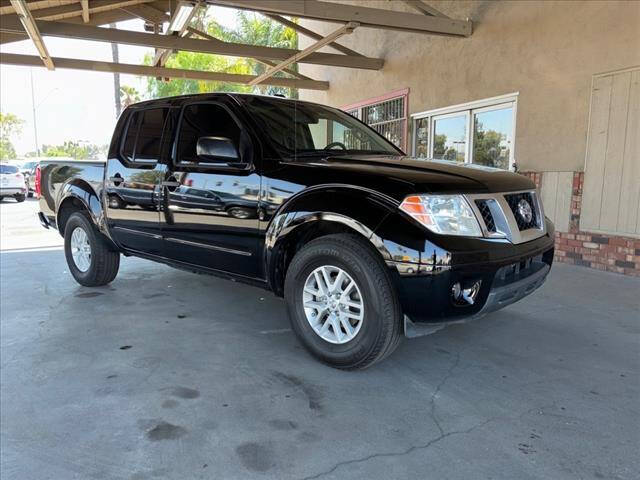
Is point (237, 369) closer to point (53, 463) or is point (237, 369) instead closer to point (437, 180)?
point (53, 463)

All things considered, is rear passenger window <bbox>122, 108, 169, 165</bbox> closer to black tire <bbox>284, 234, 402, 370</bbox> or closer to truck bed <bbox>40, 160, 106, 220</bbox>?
truck bed <bbox>40, 160, 106, 220</bbox>

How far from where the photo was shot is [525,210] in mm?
3480

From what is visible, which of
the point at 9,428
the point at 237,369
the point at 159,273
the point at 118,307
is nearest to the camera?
the point at 9,428

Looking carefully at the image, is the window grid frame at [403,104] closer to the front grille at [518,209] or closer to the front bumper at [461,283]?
the front grille at [518,209]

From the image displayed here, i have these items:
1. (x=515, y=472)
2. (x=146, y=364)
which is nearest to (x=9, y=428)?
(x=146, y=364)

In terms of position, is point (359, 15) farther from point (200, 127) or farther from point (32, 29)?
point (32, 29)

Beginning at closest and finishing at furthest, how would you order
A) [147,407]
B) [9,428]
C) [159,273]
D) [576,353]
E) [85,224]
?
1. [9,428]
2. [147,407]
3. [576,353]
4. [85,224]
5. [159,273]

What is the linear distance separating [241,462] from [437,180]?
1.93 m

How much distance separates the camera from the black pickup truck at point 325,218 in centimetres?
292

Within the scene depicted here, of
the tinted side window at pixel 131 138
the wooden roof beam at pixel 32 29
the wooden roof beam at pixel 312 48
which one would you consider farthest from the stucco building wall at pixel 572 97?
the wooden roof beam at pixel 32 29

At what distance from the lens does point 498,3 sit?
7516 millimetres

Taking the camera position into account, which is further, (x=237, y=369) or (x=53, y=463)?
(x=237, y=369)

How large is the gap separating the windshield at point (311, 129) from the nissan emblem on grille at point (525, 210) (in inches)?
51.8

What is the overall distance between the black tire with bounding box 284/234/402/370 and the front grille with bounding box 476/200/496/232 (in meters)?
0.70
